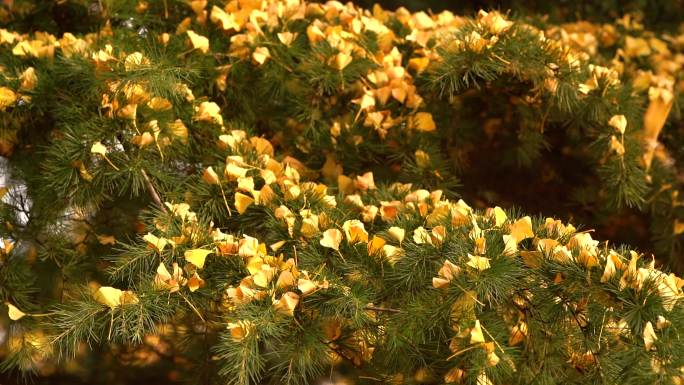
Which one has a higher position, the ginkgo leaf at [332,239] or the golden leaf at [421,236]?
→ the golden leaf at [421,236]

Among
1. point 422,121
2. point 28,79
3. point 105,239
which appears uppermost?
point 28,79

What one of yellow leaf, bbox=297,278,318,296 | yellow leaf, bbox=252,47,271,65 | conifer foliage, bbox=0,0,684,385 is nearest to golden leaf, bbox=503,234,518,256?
conifer foliage, bbox=0,0,684,385

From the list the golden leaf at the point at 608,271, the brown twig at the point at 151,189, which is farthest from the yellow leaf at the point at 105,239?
the golden leaf at the point at 608,271

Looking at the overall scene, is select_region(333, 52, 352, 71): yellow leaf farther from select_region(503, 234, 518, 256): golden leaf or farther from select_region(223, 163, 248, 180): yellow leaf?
select_region(503, 234, 518, 256): golden leaf

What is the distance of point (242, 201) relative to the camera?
1213 millimetres

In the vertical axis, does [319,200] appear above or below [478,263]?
below

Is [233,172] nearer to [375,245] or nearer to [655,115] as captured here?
[375,245]

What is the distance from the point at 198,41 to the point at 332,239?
0.56 m

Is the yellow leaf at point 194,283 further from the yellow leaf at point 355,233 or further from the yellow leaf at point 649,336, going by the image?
the yellow leaf at point 649,336

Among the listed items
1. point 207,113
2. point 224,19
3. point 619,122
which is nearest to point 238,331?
point 207,113

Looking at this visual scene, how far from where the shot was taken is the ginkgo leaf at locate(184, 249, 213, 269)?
1021 millimetres

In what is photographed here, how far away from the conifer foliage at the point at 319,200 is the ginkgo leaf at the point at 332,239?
0.02 m

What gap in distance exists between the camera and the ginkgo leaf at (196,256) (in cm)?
102

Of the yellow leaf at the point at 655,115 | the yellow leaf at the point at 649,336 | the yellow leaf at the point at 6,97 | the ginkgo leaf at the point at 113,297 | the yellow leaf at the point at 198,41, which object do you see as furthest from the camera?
the yellow leaf at the point at 655,115
